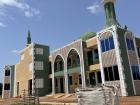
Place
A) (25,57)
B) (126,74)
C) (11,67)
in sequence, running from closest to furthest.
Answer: (126,74), (25,57), (11,67)

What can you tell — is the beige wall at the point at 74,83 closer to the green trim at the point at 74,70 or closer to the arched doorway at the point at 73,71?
the arched doorway at the point at 73,71

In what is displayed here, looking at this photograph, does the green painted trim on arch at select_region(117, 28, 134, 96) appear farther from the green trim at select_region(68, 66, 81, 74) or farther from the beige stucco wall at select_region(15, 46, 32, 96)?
the beige stucco wall at select_region(15, 46, 32, 96)

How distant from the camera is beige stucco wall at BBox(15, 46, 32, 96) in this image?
129ft

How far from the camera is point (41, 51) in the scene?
38750 mm

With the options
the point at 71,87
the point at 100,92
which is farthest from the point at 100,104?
the point at 71,87

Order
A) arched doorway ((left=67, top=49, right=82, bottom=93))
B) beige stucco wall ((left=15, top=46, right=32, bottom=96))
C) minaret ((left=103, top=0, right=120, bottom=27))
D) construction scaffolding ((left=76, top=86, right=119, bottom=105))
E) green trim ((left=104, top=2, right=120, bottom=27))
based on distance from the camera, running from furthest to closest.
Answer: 1. green trim ((left=104, top=2, right=120, bottom=27))
2. minaret ((left=103, top=0, right=120, bottom=27))
3. beige stucco wall ((left=15, top=46, right=32, bottom=96))
4. arched doorway ((left=67, top=49, right=82, bottom=93))
5. construction scaffolding ((left=76, top=86, right=119, bottom=105))

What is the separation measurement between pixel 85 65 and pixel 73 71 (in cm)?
288

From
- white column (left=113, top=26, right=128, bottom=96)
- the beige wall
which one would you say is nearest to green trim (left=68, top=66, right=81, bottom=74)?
the beige wall

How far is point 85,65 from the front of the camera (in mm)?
28297

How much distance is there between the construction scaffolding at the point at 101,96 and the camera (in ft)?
24.0

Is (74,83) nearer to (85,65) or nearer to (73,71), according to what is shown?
(73,71)

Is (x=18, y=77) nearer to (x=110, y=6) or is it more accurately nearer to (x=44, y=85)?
(x=44, y=85)

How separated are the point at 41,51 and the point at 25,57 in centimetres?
508

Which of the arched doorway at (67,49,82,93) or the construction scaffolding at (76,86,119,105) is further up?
the arched doorway at (67,49,82,93)
